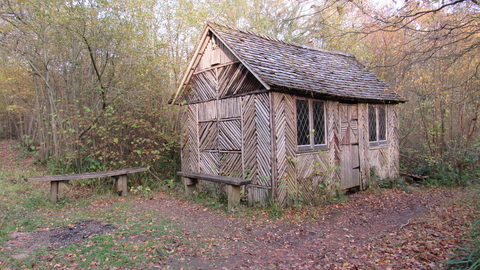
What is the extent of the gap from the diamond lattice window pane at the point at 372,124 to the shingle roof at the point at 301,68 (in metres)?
0.55

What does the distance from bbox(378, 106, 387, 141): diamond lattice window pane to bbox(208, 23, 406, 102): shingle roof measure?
0.50 meters

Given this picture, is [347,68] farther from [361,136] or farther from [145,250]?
[145,250]

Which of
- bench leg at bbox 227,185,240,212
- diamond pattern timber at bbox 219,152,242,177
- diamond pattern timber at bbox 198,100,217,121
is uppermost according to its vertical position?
diamond pattern timber at bbox 198,100,217,121

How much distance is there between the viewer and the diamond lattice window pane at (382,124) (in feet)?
36.2

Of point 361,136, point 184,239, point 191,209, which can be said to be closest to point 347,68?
point 361,136

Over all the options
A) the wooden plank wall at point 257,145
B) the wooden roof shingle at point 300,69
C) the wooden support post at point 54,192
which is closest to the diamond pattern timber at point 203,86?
the wooden roof shingle at point 300,69

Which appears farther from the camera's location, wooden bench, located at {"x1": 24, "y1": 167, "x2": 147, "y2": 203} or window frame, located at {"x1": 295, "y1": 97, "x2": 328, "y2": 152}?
window frame, located at {"x1": 295, "y1": 97, "x2": 328, "y2": 152}

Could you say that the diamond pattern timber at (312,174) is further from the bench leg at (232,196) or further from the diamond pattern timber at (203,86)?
the diamond pattern timber at (203,86)

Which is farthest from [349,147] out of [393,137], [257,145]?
[257,145]

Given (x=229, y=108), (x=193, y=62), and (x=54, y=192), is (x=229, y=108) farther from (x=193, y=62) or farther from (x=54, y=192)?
(x=54, y=192)

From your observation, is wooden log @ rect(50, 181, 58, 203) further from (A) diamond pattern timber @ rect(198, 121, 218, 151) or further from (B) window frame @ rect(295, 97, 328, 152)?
(B) window frame @ rect(295, 97, 328, 152)

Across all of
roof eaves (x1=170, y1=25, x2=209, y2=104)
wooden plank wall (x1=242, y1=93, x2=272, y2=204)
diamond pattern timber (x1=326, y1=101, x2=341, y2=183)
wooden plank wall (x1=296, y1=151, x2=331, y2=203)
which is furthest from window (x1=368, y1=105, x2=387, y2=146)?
roof eaves (x1=170, y1=25, x2=209, y2=104)

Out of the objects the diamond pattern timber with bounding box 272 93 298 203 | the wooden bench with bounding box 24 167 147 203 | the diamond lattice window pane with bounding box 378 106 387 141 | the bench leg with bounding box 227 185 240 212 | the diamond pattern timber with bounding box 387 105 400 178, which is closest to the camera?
the bench leg with bounding box 227 185 240 212

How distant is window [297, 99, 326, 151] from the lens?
8312 millimetres
